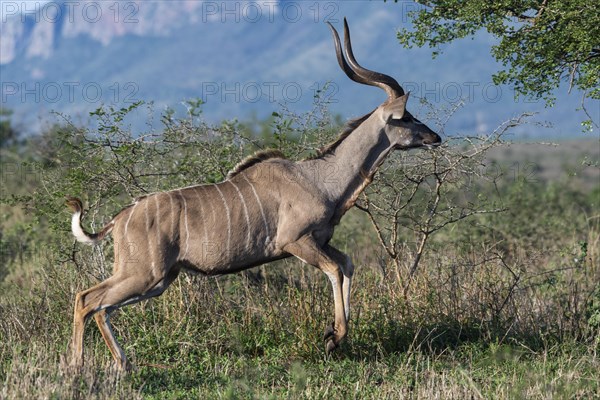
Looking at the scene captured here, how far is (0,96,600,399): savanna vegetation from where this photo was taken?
536cm

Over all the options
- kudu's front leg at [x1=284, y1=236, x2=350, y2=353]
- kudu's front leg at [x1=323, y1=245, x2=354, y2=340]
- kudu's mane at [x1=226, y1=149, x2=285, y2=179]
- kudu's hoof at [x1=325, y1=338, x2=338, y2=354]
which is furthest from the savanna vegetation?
kudu's mane at [x1=226, y1=149, x2=285, y2=179]

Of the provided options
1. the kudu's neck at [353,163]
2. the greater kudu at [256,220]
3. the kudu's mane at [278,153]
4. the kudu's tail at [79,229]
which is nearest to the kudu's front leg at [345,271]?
the greater kudu at [256,220]

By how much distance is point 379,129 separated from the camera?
21.5 feet

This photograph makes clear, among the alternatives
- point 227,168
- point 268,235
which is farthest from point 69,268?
point 268,235

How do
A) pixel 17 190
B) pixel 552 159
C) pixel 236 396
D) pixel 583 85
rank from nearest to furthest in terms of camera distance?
pixel 236 396 → pixel 583 85 → pixel 17 190 → pixel 552 159

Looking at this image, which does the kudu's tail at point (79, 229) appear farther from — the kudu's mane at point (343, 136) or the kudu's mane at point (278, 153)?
the kudu's mane at point (343, 136)

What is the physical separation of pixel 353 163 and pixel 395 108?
49 cm

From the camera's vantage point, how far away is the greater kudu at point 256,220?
5.84m

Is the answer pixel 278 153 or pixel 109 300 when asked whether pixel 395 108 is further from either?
pixel 109 300

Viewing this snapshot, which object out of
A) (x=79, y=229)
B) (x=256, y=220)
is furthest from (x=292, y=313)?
(x=79, y=229)

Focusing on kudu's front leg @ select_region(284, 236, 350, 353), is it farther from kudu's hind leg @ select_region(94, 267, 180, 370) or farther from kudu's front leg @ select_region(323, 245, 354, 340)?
kudu's hind leg @ select_region(94, 267, 180, 370)

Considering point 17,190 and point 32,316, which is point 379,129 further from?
point 17,190

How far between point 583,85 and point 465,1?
1031 millimetres

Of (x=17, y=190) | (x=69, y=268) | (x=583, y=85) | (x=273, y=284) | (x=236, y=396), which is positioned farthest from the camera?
(x=17, y=190)
